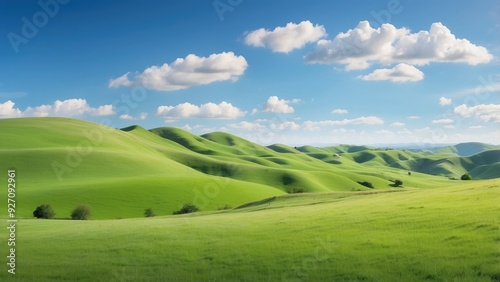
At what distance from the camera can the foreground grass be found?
15.4 metres

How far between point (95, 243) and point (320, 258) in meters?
15.1

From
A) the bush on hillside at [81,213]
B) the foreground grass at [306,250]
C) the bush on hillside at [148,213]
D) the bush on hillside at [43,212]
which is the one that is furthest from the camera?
the bush on hillside at [148,213]

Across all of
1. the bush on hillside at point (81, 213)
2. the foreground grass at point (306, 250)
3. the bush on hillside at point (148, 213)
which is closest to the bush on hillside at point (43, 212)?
the bush on hillside at point (81, 213)

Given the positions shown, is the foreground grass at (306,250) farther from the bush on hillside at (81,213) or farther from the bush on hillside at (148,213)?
the bush on hillside at (148,213)

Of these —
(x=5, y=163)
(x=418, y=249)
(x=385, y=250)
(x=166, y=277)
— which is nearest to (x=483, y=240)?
(x=418, y=249)

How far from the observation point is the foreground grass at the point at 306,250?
1542 centimetres

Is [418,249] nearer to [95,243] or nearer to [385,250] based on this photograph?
[385,250]

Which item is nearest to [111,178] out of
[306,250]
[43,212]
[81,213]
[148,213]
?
[148,213]

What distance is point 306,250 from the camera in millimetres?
19359

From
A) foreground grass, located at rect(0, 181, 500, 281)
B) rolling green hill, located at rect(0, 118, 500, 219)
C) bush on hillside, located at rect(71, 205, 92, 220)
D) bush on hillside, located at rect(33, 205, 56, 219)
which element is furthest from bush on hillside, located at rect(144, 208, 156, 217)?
foreground grass, located at rect(0, 181, 500, 281)

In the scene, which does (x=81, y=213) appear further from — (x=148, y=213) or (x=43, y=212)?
(x=148, y=213)

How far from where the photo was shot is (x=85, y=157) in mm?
123938

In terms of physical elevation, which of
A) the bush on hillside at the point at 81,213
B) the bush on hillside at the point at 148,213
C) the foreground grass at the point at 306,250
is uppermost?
the foreground grass at the point at 306,250

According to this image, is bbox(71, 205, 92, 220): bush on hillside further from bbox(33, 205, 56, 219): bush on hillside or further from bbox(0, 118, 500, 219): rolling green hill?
bbox(0, 118, 500, 219): rolling green hill
